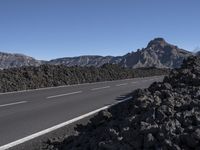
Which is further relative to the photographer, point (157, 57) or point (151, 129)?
point (157, 57)

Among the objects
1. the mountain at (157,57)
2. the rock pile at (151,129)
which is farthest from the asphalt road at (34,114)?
the mountain at (157,57)

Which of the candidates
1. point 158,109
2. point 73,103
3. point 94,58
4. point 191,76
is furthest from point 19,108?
point 94,58

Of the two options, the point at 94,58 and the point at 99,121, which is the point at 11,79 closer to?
the point at 99,121

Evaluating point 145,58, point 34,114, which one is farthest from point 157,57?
point 34,114

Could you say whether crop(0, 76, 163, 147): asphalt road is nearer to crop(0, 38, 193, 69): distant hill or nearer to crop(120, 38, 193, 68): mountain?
crop(0, 38, 193, 69): distant hill

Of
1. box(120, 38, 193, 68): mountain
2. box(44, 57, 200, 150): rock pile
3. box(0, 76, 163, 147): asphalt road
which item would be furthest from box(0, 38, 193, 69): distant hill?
box(44, 57, 200, 150): rock pile

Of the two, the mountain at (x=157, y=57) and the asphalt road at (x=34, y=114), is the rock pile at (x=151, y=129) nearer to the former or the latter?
the asphalt road at (x=34, y=114)

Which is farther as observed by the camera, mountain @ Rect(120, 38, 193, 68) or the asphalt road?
mountain @ Rect(120, 38, 193, 68)

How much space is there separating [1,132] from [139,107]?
365 cm

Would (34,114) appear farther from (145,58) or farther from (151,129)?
(145,58)

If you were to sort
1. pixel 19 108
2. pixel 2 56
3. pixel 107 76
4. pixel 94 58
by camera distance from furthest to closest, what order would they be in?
pixel 94 58, pixel 2 56, pixel 107 76, pixel 19 108

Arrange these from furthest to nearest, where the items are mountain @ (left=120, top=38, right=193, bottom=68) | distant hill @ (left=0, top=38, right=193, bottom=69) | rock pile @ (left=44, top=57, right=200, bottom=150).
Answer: mountain @ (left=120, top=38, right=193, bottom=68), distant hill @ (left=0, top=38, right=193, bottom=69), rock pile @ (left=44, top=57, right=200, bottom=150)

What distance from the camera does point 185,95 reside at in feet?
28.8

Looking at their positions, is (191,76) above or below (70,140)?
above
